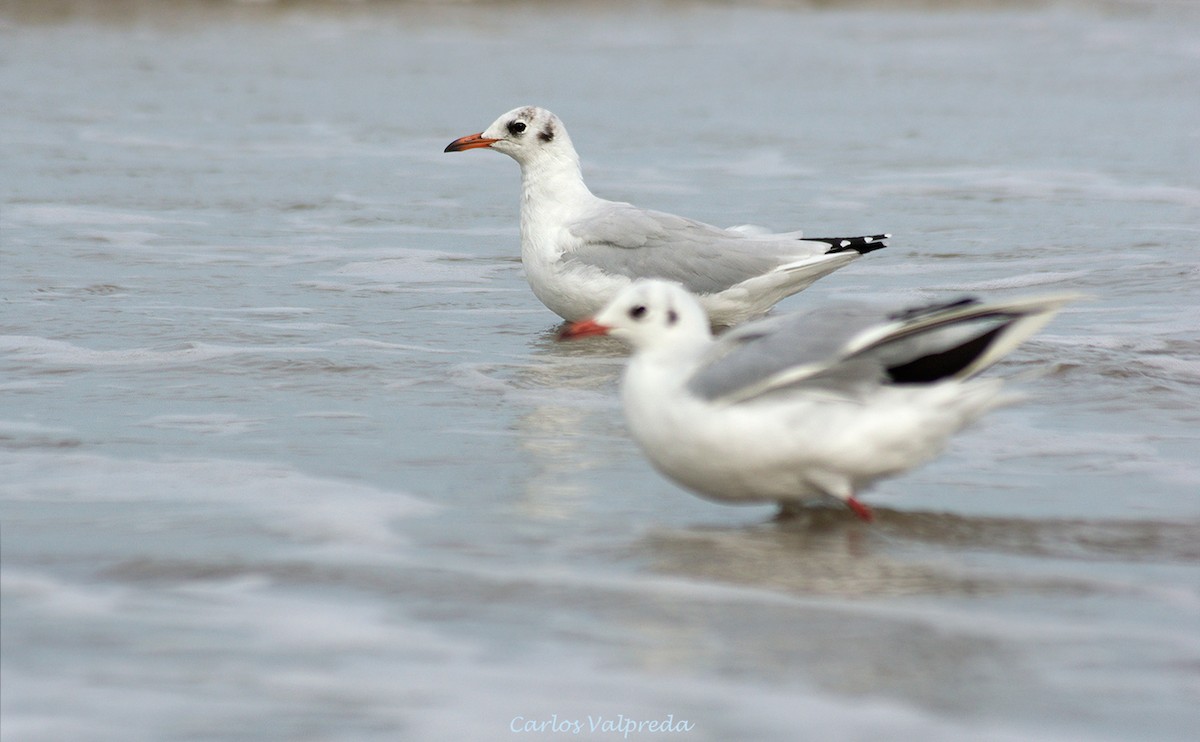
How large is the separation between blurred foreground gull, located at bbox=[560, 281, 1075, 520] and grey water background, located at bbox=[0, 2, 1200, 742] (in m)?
0.24

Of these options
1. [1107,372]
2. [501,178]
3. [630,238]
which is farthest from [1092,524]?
[501,178]

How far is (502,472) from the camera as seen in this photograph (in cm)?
539

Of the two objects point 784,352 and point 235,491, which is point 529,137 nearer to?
point 235,491

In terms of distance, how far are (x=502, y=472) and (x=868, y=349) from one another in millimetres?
1328

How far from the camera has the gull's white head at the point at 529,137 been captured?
8328mm

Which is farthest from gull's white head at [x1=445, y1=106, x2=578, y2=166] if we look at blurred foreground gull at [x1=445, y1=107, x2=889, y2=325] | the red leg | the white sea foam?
the red leg

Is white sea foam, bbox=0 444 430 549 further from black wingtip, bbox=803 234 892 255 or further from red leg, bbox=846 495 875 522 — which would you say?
black wingtip, bbox=803 234 892 255

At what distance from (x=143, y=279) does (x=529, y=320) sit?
209 centimetres

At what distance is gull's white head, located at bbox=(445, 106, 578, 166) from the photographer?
27.3ft

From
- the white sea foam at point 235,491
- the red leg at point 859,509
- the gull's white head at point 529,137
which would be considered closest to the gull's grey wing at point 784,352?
the red leg at point 859,509

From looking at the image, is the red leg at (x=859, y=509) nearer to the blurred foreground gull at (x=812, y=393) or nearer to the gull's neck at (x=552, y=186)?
the blurred foreground gull at (x=812, y=393)

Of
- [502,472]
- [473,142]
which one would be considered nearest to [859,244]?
[473,142]

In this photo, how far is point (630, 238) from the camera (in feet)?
25.4

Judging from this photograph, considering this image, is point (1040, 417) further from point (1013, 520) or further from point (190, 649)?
point (190, 649)
